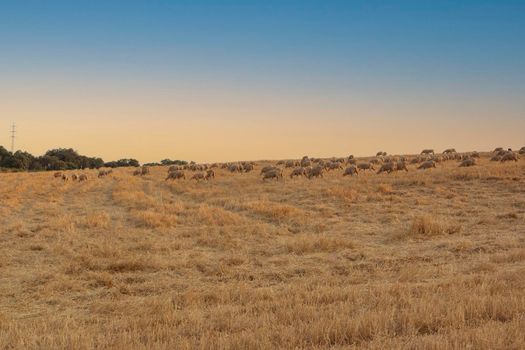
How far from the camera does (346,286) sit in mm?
9812

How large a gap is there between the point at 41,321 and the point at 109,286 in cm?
284

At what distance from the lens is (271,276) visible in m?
11.4

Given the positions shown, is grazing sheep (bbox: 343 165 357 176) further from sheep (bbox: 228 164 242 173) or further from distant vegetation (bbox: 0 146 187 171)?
distant vegetation (bbox: 0 146 187 171)

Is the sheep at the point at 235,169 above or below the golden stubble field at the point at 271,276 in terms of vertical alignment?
above

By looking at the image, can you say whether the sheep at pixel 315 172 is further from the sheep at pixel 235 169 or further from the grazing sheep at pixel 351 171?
the sheep at pixel 235 169

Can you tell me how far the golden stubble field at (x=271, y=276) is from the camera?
Result: 6637mm

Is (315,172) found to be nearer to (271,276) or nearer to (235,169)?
(235,169)

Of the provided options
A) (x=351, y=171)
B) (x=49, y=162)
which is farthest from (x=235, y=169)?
(x=49, y=162)

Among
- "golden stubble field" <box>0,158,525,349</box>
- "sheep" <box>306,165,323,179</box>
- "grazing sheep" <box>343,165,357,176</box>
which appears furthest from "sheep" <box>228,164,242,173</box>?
"golden stubble field" <box>0,158,525,349</box>

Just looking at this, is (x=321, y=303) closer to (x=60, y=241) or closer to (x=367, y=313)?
(x=367, y=313)

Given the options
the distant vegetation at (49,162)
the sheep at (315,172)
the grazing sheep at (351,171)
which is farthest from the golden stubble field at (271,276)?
the distant vegetation at (49,162)

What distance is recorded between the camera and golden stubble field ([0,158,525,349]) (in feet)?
21.8

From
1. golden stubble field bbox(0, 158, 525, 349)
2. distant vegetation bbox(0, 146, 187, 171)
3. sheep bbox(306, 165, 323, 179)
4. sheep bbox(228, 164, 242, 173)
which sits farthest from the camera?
distant vegetation bbox(0, 146, 187, 171)

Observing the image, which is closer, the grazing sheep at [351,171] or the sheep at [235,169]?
the grazing sheep at [351,171]
